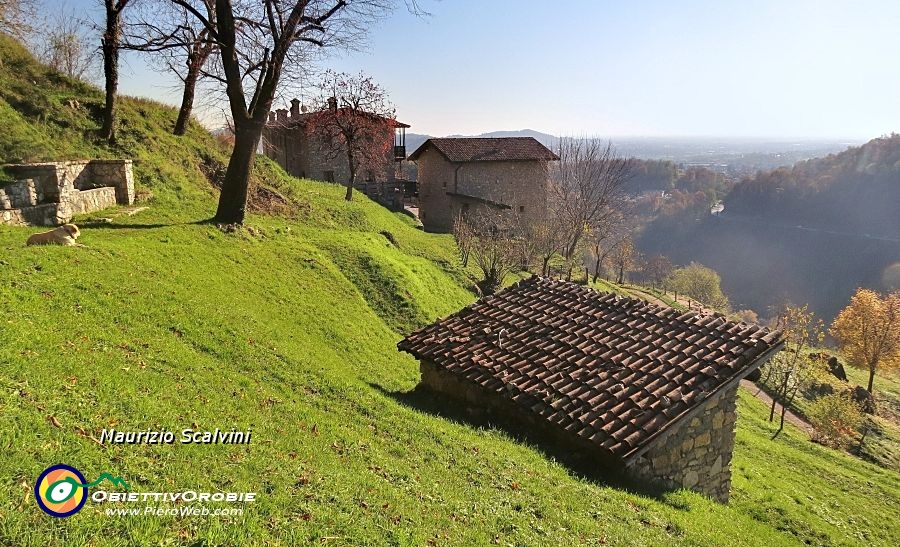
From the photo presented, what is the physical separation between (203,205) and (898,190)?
404ft

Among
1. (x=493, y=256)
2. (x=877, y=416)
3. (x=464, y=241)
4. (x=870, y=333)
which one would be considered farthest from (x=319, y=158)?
(x=870, y=333)

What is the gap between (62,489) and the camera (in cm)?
342

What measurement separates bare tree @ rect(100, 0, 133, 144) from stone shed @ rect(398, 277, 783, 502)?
13644 mm

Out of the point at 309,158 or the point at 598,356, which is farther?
the point at 309,158

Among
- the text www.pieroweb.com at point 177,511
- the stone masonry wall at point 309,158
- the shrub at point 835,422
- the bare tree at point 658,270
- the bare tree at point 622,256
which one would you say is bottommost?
the bare tree at point 658,270

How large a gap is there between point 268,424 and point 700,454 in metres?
6.20

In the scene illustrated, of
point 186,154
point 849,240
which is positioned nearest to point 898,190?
point 849,240

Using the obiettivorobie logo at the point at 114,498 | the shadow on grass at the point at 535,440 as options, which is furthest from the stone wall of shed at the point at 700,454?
the obiettivorobie logo at the point at 114,498

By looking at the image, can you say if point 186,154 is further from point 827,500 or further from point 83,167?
point 827,500

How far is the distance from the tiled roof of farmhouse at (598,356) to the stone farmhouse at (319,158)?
29.6 m

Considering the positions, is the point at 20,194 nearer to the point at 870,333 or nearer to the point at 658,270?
the point at 870,333

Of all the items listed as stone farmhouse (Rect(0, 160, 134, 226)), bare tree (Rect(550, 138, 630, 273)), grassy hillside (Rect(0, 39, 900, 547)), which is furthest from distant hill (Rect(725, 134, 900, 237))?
stone farmhouse (Rect(0, 160, 134, 226))

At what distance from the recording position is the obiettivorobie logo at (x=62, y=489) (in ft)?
10.6

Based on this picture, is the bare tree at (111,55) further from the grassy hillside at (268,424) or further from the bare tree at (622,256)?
the bare tree at (622,256)
